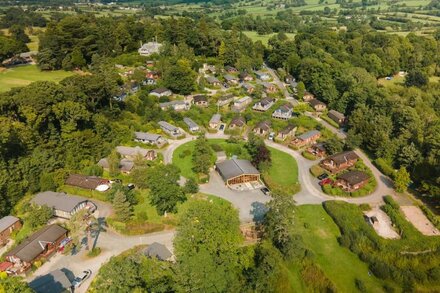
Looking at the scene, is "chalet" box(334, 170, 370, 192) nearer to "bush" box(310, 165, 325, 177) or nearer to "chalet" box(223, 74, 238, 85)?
"bush" box(310, 165, 325, 177)

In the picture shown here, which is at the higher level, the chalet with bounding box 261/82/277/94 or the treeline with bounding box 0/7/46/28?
the treeline with bounding box 0/7/46/28

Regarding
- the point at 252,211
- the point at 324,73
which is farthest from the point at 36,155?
the point at 324,73

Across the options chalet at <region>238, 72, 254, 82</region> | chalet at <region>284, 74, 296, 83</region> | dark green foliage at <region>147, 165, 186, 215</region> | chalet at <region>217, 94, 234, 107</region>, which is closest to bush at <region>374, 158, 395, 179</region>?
dark green foliage at <region>147, 165, 186, 215</region>

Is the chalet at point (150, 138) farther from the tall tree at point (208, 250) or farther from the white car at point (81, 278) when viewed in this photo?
the white car at point (81, 278)

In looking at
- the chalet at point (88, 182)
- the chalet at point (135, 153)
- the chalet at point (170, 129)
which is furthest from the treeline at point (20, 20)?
the chalet at point (88, 182)

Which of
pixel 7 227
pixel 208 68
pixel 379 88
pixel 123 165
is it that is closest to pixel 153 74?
pixel 208 68

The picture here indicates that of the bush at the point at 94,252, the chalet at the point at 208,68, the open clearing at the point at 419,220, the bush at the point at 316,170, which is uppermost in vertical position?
the chalet at the point at 208,68

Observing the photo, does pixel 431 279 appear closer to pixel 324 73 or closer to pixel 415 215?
pixel 415 215
